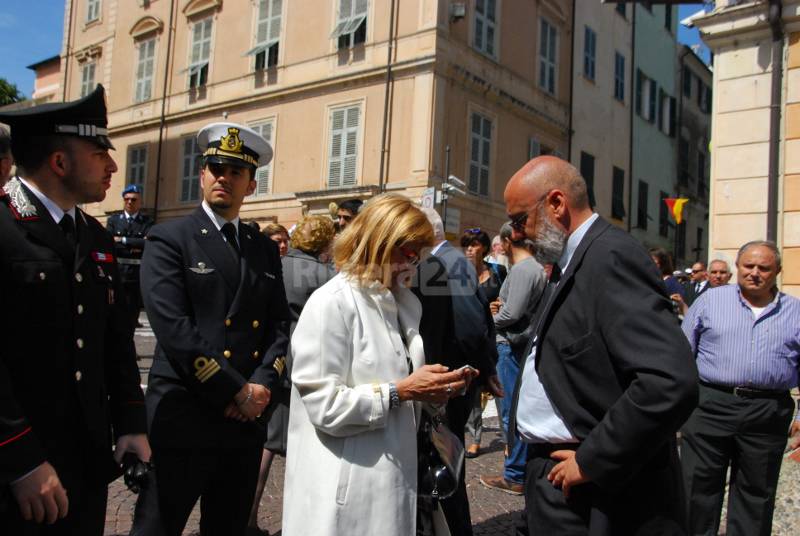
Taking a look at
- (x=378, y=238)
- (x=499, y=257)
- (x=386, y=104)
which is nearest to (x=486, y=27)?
(x=386, y=104)

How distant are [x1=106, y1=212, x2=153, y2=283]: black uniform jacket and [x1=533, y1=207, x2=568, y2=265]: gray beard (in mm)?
4675

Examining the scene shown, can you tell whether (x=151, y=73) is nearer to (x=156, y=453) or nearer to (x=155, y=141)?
(x=155, y=141)

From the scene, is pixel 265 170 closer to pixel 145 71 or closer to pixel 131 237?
pixel 145 71

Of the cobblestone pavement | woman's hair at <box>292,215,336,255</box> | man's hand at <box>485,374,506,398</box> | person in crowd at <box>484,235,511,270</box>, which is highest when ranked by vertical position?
person in crowd at <box>484,235,511,270</box>

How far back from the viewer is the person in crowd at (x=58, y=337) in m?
1.99

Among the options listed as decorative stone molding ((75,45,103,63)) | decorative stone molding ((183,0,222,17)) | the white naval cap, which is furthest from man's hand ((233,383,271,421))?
decorative stone molding ((75,45,103,63))

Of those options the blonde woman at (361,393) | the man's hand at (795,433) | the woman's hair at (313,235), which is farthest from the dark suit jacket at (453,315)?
the man's hand at (795,433)

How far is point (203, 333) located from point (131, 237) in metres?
5.09

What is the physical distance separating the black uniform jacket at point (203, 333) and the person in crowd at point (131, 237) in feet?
13.8

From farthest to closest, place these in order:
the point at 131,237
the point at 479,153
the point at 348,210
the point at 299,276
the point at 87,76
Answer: the point at 87,76
the point at 479,153
the point at 131,237
the point at 348,210
the point at 299,276

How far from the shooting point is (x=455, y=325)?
3.53 m

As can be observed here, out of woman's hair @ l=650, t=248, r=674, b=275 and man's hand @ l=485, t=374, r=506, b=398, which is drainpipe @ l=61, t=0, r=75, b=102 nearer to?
woman's hair @ l=650, t=248, r=674, b=275

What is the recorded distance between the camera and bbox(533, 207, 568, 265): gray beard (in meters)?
2.44

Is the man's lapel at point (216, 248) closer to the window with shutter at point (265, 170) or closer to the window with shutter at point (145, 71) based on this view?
the window with shutter at point (265, 170)
